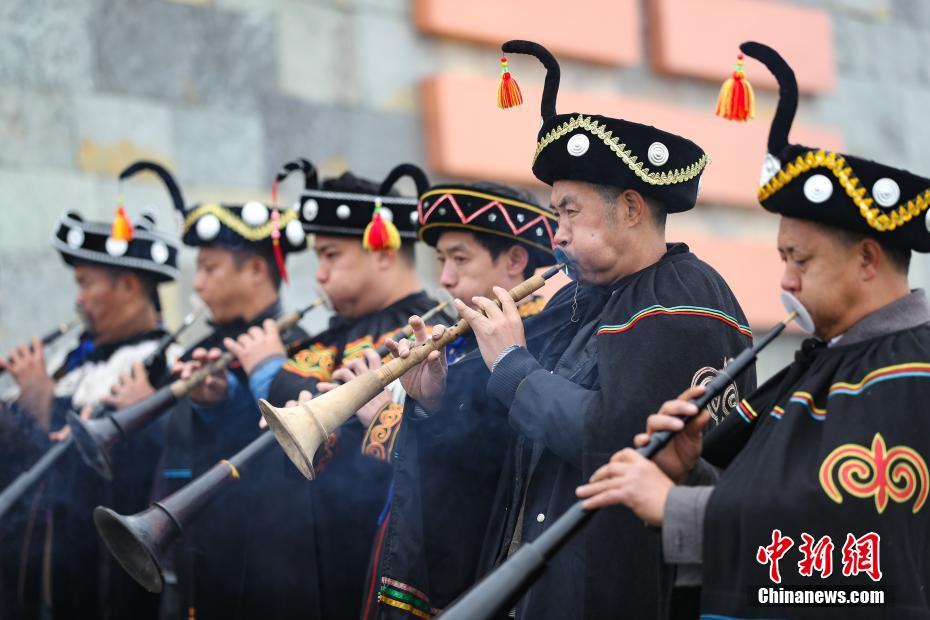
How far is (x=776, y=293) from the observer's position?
353 inches

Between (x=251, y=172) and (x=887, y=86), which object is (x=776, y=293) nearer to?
(x=887, y=86)

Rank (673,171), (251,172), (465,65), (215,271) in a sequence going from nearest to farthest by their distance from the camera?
1. (673,171)
2. (215,271)
3. (251,172)
4. (465,65)

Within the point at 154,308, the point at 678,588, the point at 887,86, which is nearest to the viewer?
the point at 678,588

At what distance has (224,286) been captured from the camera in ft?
19.3

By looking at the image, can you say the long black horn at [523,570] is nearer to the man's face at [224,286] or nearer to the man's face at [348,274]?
the man's face at [348,274]

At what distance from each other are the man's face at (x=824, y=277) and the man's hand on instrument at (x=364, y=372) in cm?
162

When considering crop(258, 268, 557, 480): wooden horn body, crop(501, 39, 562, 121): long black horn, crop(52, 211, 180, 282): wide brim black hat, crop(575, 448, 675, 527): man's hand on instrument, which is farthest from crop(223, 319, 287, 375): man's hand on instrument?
crop(575, 448, 675, 527): man's hand on instrument

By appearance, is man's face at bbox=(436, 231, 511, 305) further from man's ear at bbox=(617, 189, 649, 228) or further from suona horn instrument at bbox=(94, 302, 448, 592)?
man's ear at bbox=(617, 189, 649, 228)

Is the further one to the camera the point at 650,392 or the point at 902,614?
the point at 650,392

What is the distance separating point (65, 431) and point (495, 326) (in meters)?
3.21

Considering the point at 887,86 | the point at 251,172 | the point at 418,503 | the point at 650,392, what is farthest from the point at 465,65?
the point at 650,392

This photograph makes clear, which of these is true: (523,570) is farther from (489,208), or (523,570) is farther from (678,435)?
(489,208)

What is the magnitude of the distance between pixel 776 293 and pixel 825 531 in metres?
6.53

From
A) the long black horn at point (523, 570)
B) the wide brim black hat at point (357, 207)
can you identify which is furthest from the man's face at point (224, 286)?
the long black horn at point (523, 570)
